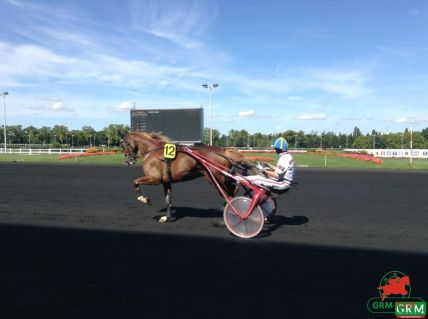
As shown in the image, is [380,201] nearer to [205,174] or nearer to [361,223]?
[361,223]

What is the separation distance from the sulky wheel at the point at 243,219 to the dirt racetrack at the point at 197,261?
0.56ft

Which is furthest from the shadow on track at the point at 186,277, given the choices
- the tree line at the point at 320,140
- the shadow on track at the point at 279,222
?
the tree line at the point at 320,140

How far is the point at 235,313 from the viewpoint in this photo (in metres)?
3.46

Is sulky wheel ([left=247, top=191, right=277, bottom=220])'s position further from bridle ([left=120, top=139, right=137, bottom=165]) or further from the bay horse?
bridle ([left=120, top=139, right=137, bottom=165])

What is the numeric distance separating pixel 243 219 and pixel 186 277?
2.24m

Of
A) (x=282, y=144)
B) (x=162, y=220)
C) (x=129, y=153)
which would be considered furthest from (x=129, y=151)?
(x=282, y=144)

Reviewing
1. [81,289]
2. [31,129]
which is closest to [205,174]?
[81,289]

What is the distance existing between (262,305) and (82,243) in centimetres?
340

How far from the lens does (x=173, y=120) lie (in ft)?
103

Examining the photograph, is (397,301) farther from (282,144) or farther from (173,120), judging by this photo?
(173,120)

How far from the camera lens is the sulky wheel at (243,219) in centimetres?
641

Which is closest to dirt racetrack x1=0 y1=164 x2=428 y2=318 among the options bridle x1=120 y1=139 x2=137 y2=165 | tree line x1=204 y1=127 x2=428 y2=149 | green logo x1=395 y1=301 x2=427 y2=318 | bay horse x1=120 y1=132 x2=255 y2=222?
green logo x1=395 y1=301 x2=427 y2=318

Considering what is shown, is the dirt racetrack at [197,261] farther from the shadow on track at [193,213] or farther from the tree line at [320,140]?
the tree line at [320,140]

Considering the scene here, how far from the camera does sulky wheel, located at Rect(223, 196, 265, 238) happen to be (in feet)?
21.0
